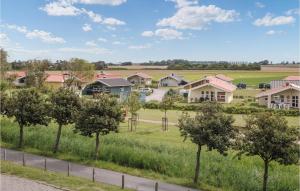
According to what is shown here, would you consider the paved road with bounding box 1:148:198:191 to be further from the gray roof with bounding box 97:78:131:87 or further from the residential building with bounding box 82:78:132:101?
the gray roof with bounding box 97:78:131:87

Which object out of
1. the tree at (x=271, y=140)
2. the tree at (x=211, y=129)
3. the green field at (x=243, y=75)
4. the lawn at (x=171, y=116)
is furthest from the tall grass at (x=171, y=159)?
the green field at (x=243, y=75)

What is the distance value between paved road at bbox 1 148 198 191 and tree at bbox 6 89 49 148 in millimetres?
2738

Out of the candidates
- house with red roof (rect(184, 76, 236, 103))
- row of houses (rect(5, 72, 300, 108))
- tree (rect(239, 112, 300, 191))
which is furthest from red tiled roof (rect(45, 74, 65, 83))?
tree (rect(239, 112, 300, 191))

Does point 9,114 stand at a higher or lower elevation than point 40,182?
higher

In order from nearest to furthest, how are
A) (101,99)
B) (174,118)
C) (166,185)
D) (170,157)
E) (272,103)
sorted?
(166,185) < (170,157) < (101,99) < (174,118) < (272,103)

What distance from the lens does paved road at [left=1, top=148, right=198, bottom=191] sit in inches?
912

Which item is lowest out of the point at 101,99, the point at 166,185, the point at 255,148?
the point at 166,185

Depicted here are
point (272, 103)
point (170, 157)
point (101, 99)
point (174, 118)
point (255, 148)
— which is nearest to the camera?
point (255, 148)

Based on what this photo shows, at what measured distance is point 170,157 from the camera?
27.0 meters

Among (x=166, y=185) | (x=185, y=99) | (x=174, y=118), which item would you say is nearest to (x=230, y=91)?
(x=185, y=99)

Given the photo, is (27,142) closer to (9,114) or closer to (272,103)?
(9,114)

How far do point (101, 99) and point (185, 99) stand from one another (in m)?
46.3

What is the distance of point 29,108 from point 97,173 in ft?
32.2

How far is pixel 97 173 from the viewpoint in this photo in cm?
2580
